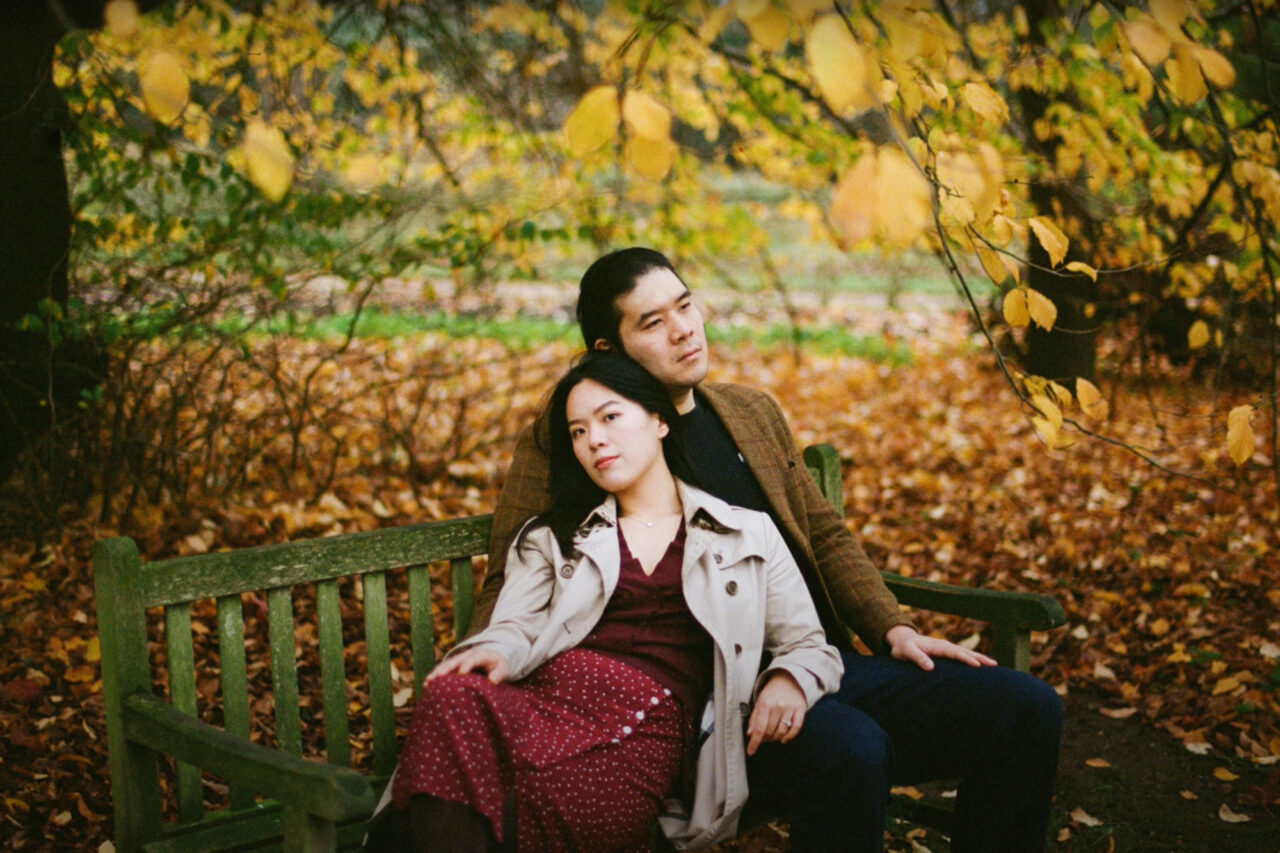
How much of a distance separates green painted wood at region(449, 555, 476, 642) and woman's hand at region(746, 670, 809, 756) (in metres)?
0.88

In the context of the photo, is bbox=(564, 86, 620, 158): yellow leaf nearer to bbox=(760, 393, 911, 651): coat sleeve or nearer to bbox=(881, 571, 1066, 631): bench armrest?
bbox=(760, 393, 911, 651): coat sleeve

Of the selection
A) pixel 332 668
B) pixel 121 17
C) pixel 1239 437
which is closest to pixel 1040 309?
pixel 1239 437

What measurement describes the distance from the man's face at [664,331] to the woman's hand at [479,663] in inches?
38.6

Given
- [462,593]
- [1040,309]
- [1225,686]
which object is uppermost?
[1040,309]

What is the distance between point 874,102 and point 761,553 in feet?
3.84

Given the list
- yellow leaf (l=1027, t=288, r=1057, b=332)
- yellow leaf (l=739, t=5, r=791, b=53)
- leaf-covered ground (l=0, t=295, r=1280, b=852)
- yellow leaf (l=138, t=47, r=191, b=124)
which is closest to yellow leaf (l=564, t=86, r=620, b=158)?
yellow leaf (l=739, t=5, r=791, b=53)

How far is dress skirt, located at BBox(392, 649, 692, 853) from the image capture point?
216 centimetres

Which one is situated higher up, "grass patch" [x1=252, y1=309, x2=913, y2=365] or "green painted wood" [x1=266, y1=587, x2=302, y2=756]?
"grass patch" [x1=252, y1=309, x2=913, y2=365]

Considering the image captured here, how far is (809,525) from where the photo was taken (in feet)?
10.6

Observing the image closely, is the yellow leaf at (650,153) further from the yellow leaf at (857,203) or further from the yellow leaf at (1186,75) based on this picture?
the yellow leaf at (1186,75)

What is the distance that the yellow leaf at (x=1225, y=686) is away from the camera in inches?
172

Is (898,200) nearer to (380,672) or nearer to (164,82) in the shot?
(164,82)

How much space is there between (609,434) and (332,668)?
89cm

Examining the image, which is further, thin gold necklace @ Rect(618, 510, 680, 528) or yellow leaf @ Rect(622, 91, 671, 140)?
thin gold necklace @ Rect(618, 510, 680, 528)
